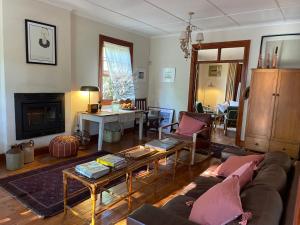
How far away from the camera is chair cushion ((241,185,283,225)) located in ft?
3.73

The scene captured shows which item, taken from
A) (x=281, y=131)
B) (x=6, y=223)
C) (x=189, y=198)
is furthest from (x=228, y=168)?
(x=281, y=131)

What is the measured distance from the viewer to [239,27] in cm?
488

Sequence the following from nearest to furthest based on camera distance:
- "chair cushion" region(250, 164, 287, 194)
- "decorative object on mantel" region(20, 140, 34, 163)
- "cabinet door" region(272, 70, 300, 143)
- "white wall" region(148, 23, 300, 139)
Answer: "chair cushion" region(250, 164, 287, 194), "decorative object on mantel" region(20, 140, 34, 163), "cabinet door" region(272, 70, 300, 143), "white wall" region(148, 23, 300, 139)

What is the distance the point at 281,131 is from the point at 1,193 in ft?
14.9

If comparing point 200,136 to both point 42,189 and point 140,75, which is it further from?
point 140,75

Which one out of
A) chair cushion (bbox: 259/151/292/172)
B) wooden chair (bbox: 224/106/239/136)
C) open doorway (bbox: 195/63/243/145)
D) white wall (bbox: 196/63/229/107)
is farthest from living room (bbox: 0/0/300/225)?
white wall (bbox: 196/63/229/107)

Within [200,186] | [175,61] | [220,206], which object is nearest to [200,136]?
[200,186]

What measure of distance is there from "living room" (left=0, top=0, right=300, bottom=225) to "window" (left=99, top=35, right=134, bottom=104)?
40 millimetres

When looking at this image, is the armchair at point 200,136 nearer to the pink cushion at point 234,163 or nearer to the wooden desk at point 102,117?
the wooden desk at point 102,117

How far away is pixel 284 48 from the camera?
4426 millimetres

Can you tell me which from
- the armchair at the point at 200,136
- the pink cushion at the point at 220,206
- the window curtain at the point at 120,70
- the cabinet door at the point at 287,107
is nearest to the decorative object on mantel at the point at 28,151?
the armchair at the point at 200,136

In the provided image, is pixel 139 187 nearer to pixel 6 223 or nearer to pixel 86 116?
pixel 6 223

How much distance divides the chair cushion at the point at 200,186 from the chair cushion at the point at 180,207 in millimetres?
114

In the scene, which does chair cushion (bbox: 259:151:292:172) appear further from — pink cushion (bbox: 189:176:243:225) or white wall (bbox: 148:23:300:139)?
white wall (bbox: 148:23:300:139)
